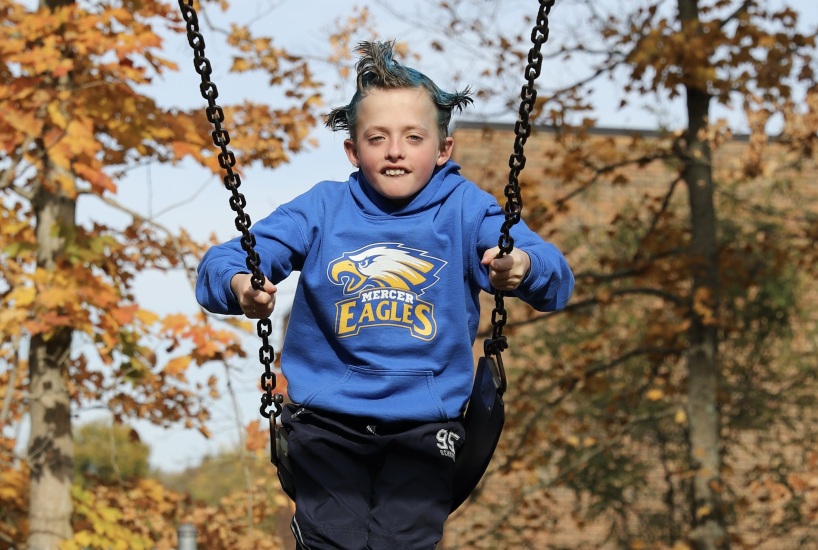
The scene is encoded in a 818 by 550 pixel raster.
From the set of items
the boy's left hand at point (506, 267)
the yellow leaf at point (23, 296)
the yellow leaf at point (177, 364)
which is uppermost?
the yellow leaf at point (23, 296)

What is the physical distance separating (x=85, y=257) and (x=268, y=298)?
4.71m

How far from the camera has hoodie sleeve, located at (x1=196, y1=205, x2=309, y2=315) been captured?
2953 millimetres

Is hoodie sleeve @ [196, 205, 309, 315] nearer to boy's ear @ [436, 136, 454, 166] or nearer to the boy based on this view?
the boy

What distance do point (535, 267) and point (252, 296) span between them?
2.24ft

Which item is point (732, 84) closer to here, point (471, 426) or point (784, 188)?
point (784, 188)

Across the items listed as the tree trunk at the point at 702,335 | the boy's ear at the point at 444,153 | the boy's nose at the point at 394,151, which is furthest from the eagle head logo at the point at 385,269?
the tree trunk at the point at 702,335

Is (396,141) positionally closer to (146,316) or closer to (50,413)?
(146,316)

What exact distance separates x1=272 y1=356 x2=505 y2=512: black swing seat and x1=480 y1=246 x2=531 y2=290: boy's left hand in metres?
0.33

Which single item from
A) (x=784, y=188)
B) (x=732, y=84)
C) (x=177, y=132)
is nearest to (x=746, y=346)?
(x=784, y=188)

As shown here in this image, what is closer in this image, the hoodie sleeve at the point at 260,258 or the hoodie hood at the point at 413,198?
the hoodie sleeve at the point at 260,258

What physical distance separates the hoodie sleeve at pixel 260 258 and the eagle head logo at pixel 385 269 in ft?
0.44

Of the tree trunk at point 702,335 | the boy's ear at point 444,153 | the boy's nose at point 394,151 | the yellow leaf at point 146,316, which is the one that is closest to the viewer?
the boy's nose at point 394,151

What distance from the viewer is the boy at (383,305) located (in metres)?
2.92

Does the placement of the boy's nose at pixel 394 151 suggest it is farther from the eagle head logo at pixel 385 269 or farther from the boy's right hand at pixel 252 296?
the boy's right hand at pixel 252 296
